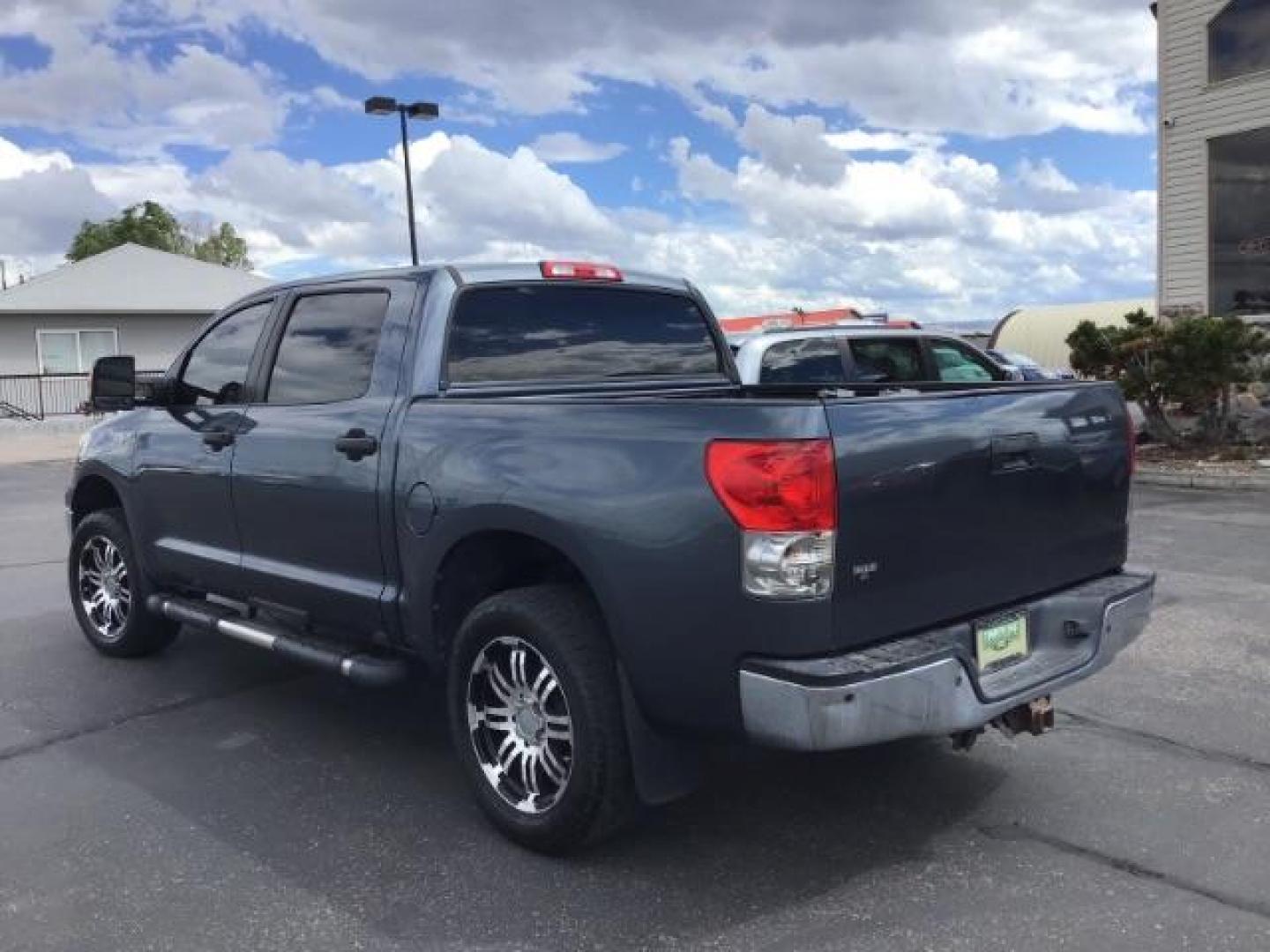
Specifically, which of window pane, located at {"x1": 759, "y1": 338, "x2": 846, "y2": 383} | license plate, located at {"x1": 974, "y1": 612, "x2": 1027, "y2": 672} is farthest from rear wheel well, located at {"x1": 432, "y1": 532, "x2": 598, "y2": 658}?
window pane, located at {"x1": 759, "y1": 338, "x2": 846, "y2": 383}

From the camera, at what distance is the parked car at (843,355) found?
10172 mm

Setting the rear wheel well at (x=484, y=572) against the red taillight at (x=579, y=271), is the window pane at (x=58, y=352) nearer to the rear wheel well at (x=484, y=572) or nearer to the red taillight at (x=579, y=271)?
the red taillight at (x=579, y=271)

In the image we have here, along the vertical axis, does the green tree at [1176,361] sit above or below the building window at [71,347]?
below

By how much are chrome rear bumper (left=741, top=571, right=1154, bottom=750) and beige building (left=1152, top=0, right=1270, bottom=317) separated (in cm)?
1591

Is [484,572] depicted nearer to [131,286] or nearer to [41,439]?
[41,439]

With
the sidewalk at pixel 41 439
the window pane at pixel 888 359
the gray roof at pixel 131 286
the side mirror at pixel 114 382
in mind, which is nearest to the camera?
the side mirror at pixel 114 382

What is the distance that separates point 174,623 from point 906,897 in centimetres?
418

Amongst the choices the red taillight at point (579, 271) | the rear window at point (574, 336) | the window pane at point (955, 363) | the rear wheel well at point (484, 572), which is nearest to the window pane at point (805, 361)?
the window pane at point (955, 363)

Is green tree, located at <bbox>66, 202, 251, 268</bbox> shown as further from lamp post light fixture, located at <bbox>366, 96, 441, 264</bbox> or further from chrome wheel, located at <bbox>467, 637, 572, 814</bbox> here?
chrome wheel, located at <bbox>467, 637, 572, 814</bbox>

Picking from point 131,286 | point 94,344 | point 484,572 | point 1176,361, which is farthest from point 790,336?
point 131,286

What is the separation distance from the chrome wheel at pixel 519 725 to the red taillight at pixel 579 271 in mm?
1684

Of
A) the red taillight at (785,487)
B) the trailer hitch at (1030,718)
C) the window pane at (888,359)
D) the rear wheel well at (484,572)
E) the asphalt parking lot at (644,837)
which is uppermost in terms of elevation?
the window pane at (888,359)

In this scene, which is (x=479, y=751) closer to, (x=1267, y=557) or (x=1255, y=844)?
(x=1255, y=844)

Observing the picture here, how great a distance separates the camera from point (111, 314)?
105ft
